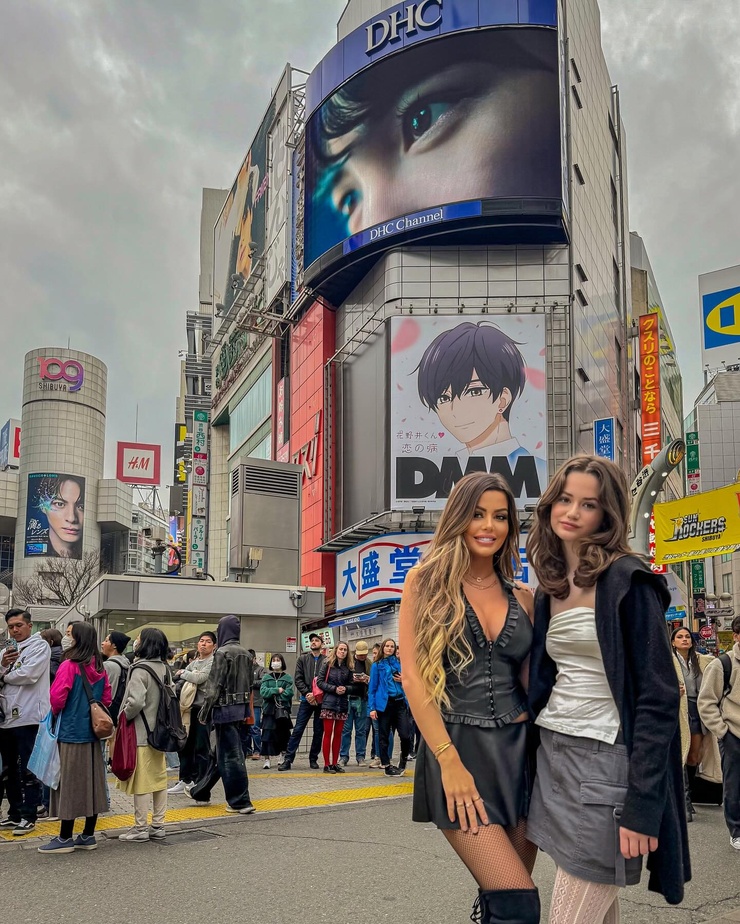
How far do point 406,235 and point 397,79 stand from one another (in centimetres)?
607

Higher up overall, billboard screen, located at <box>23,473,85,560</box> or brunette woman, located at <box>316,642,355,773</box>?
billboard screen, located at <box>23,473,85,560</box>

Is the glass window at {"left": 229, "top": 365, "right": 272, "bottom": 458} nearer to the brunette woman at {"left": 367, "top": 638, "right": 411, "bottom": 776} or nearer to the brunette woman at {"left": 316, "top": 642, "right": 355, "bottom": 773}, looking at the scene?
the brunette woman at {"left": 316, "top": 642, "right": 355, "bottom": 773}

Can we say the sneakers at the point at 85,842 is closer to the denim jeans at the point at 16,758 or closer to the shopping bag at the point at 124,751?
the shopping bag at the point at 124,751

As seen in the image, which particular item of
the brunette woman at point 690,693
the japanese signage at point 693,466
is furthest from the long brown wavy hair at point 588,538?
the japanese signage at point 693,466

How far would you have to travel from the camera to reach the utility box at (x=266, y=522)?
33.8 meters

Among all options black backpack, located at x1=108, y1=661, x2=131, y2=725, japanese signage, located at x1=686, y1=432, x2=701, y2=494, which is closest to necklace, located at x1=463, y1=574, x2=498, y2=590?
black backpack, located at x1=108, y1=661, x2=131, y2=725

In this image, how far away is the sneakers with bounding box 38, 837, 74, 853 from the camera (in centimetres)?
715

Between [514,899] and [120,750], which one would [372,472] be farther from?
[514,899]

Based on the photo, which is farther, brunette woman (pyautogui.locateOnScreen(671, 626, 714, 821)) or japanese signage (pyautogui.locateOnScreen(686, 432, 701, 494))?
japanese signage (pyautogui.locateOnScreen(686, 432, 701, 494))

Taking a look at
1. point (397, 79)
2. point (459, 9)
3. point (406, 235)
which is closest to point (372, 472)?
point (406, 235)

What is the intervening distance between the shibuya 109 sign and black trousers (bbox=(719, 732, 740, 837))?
119 m

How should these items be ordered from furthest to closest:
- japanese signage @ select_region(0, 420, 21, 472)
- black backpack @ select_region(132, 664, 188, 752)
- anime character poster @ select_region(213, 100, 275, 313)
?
japanese signage @ select_region(0, 420, 21, 472), anime character poster @ select_region(213, 100, 275, 313), black backpack @ select_region(132, 664, 188, 752)

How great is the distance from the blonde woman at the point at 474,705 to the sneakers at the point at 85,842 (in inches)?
200

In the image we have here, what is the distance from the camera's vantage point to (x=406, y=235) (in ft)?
112
